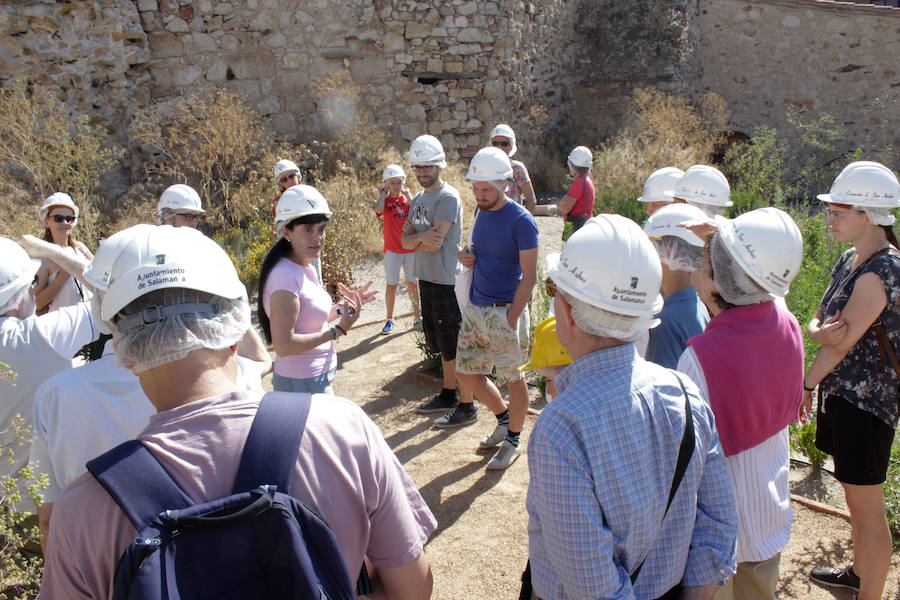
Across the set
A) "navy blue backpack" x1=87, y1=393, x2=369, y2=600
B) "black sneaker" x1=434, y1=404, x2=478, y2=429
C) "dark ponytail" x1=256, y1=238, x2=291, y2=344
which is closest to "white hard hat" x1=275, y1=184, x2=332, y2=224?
Answer: "dark ponytail" x1=256, y1=238, x2=291, y2=344

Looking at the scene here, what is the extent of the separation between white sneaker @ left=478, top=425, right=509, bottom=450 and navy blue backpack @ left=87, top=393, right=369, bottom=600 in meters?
2.98

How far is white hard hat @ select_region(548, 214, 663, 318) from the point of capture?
159cm

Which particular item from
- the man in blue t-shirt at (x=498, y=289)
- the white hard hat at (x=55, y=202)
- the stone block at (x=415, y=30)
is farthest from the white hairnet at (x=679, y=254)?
the stone block at (x=415, y=30)

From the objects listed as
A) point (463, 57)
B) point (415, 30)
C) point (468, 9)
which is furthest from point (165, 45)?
point (468, 9)

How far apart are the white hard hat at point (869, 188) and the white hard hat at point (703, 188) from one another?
1138mm

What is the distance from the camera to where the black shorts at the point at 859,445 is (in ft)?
8.43

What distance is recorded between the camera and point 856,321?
2574 millimetres

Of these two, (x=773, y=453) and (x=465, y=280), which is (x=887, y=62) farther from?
(x=773, y=453)

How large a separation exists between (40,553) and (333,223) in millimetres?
5327

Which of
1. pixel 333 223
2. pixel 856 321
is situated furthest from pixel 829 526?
pixel 333 223

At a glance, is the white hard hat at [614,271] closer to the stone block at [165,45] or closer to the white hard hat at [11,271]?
the white hard hat at [11,271]

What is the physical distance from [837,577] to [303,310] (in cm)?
268

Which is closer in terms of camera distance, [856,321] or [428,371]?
[856,321]

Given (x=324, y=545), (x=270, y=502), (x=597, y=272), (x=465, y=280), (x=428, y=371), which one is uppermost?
(x=597, y=272)
